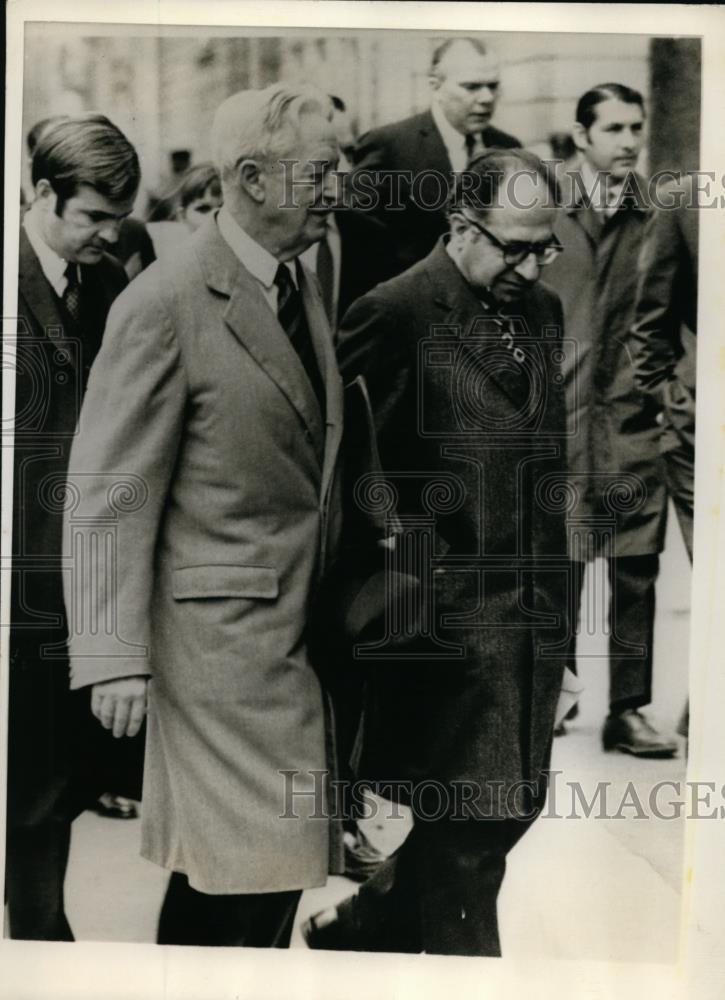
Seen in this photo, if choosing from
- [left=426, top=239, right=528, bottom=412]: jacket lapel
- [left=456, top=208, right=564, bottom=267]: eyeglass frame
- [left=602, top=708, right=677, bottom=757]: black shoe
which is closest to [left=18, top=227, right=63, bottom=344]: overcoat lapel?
[left=426, top=239, right=528, bottom=412]: jacket lapel

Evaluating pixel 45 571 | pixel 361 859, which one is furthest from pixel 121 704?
pixel 361 859

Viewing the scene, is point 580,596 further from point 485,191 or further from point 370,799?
point 485,191

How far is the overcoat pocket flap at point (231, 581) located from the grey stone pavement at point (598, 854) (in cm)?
63

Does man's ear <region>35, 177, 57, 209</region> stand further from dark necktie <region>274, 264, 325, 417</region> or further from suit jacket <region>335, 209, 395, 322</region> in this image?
suit jacket <region>335, 209, 395, 322</region>

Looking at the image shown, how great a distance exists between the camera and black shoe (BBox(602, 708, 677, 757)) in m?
2.76

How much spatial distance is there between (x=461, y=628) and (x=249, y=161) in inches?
49.4

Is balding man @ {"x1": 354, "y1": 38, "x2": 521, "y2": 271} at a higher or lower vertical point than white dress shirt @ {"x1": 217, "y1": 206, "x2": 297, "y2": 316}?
higher

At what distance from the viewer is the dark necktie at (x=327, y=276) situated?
2740 mm

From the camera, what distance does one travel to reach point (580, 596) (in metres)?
2.76

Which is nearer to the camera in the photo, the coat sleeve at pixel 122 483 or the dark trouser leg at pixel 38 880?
the coat sleeve at pixel 122 483

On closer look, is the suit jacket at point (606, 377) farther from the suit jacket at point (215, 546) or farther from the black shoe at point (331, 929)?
the black shoe at point (331, 929)

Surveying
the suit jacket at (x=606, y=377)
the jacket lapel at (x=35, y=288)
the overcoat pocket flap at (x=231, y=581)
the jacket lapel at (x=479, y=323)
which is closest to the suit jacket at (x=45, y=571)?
the jacket lapel at (x=35, y=288)

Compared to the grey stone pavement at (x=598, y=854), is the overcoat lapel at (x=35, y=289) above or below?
above

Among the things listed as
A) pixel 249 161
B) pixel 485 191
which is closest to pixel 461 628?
pixel 485 191
